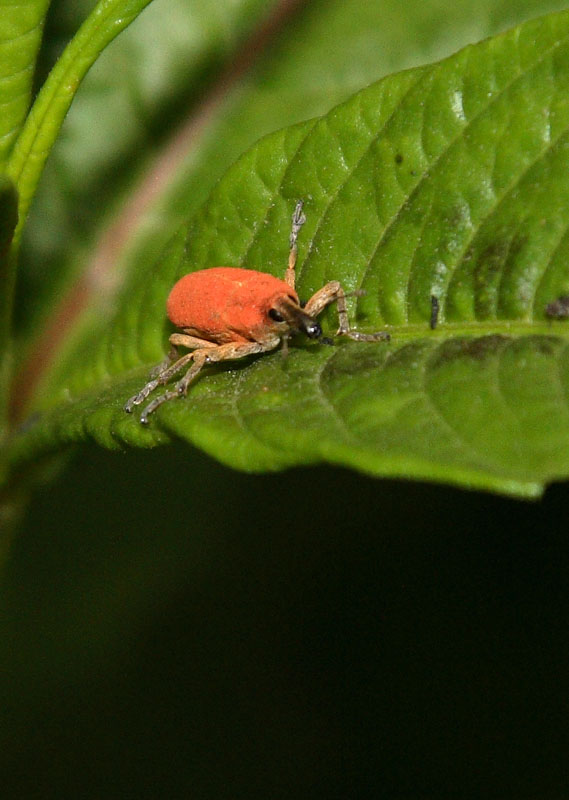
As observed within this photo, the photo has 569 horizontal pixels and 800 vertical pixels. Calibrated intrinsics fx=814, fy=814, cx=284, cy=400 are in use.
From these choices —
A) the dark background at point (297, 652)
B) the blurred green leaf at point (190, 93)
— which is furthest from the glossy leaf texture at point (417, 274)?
the dark background at point (297, 652)

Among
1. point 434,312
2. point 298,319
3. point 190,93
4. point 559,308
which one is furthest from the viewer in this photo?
point 190,93

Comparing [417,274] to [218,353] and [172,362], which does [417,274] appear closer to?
[218,353]

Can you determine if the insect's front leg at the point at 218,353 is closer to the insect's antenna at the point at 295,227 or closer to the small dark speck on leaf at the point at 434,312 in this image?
the insect's antenna at the point at 295,227

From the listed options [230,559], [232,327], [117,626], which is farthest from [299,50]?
[117,626]

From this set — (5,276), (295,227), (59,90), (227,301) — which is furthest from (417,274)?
(5,276)

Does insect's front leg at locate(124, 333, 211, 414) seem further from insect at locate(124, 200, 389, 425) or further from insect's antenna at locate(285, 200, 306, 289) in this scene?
insect's antenna at locate(285, 200, 306, 289)

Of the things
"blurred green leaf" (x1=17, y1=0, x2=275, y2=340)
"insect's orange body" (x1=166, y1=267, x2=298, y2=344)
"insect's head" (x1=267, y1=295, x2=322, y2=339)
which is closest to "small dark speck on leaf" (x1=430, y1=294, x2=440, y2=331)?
"insect's head" (x1=267, y1=295, x2=322, y2=339)

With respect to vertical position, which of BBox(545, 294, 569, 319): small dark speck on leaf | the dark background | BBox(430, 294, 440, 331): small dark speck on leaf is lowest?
the dark background
